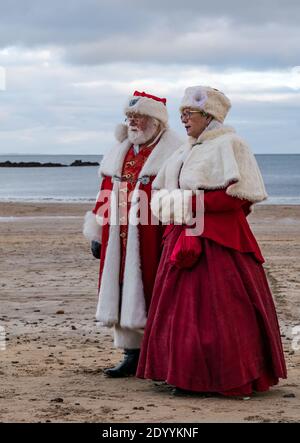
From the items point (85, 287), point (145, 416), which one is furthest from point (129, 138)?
point (85, 287)

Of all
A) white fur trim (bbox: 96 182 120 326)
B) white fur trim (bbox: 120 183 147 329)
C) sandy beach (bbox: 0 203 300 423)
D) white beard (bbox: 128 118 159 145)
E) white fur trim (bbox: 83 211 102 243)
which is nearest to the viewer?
sandy beach (bbox: 0 203 300 423)

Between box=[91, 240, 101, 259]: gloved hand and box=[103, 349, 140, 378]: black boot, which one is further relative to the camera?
box=[91, 240, 101, 259]: gloved hand

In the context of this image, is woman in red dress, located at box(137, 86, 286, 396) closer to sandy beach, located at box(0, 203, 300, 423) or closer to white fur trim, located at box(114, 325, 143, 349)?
sandy beach, located at box(0, 203, 300, 423)

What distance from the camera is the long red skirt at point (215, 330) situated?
5867mm

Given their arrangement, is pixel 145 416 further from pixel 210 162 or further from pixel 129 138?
pixel 129 138

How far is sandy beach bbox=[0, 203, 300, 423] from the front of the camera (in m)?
5.56

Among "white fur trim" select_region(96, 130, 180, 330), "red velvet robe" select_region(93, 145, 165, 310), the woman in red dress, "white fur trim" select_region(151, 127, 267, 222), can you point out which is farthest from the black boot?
"white fur trim" select_region(151, 127, 267, 222)

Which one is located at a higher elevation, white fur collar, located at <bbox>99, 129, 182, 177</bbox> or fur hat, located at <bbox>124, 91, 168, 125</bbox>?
fur hat, located at <bbox>124, 91, 168, 125</bbox>

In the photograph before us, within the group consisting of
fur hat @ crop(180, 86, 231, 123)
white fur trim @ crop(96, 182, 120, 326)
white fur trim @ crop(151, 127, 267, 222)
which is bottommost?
white fur trim @ crop(96, 182, 120, 326)

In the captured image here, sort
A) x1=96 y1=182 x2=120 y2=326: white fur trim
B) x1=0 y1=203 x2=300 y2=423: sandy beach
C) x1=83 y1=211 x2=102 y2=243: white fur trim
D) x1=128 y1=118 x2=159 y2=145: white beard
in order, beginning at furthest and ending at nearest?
x1=83 y1=211 x2=102 y2=243: white fur trim, x1=128 y1=118 x2=159 y2=145: white beard, x1=96 y1=182 x2=120 y2=326: white fur trim, x1=0 y1=203 x2=300 y2=423: sandy beach

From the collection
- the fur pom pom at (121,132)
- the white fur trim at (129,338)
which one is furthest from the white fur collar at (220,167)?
the white fur trim at (129,338)

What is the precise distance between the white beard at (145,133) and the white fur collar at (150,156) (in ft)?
0.26
